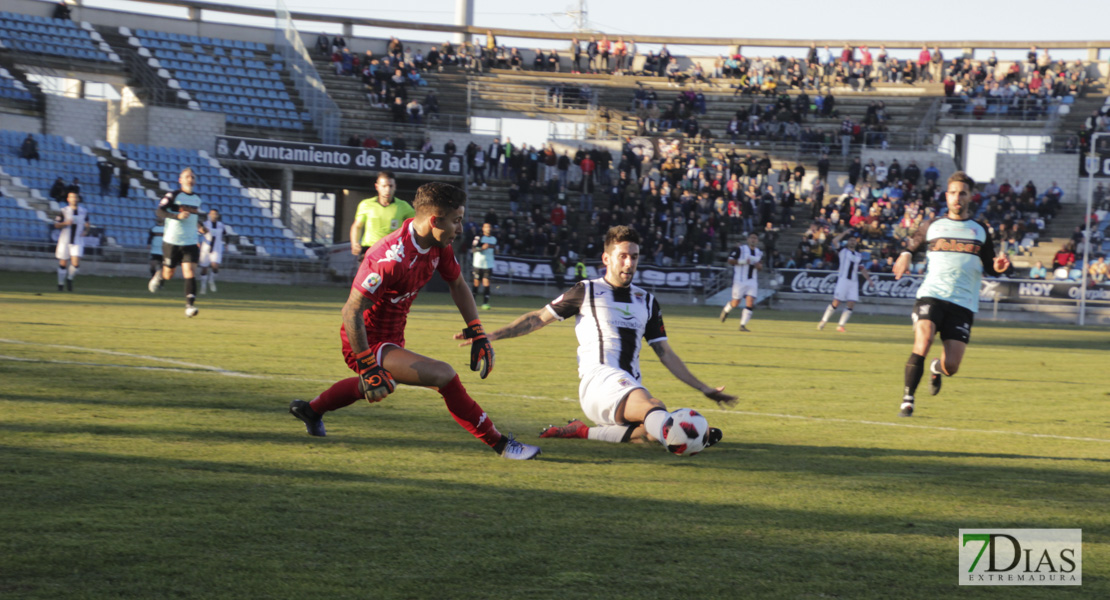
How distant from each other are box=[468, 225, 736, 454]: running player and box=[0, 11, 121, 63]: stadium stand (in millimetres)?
39895

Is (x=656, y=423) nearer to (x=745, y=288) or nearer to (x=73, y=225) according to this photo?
(x=745, y=288)

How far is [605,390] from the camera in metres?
7.00

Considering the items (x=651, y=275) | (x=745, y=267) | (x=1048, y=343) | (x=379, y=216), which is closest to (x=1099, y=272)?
(x=1048, y=343)

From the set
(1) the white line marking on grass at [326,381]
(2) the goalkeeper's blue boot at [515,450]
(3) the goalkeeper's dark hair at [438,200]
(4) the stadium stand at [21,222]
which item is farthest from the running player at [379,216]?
(4) the stadium stand at [21,222]

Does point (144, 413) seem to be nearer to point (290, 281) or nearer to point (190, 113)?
point (290, 281)

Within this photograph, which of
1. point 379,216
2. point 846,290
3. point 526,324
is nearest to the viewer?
point 526,324

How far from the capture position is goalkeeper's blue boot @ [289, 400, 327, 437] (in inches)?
271

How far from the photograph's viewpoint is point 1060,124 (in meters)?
45.8

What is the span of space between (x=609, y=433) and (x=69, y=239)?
19526 mm

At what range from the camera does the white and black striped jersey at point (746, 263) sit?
23.4 metres

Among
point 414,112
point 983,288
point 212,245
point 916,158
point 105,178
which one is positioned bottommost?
point 983,288

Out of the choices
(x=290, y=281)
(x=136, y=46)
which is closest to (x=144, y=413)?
(x=290, y=281)

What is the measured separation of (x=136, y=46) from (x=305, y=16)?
31.5 ft

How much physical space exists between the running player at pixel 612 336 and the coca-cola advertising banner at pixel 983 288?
29.0 metres
